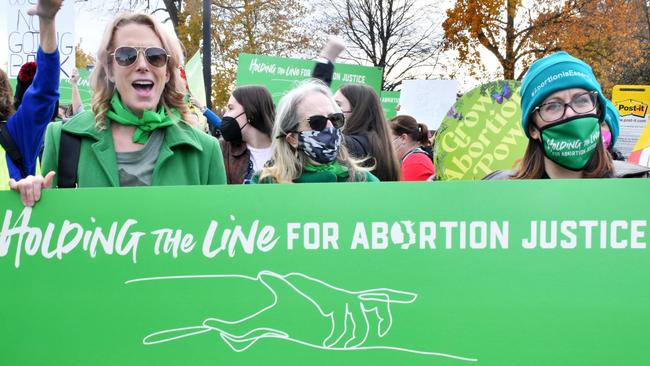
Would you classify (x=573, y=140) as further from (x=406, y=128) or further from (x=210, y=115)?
(x=210, y=115)

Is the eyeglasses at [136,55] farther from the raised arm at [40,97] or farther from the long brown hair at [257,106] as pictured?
the long brown hair at [257,106]

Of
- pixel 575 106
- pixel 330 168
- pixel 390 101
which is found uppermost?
pixel 390 101

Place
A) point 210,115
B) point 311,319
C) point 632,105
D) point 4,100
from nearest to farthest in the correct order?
point 311,319
point 4,100
point 210,115
point 632,105

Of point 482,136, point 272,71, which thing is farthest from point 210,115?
point 482,136

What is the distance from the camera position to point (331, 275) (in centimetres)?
182

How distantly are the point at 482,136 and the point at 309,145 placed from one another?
1306 millimetres

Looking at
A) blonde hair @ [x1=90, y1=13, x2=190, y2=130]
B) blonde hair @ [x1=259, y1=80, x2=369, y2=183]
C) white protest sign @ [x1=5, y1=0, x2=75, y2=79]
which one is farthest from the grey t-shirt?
white protest sign @ [x1=5, y1=0, x2=75, y2=79]

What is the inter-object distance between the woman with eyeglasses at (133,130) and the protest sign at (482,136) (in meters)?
1.46

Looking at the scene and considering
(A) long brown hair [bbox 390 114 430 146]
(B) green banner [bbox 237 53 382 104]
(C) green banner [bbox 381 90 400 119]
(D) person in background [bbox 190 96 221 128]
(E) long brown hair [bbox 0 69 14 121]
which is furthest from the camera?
(C) green banner [bbox 381 90 400 119]

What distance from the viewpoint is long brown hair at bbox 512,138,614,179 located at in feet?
7.51

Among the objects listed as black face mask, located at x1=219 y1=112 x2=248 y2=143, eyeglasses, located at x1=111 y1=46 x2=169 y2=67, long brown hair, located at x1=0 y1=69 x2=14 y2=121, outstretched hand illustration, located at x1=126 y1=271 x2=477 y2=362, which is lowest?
outstretched hand illustration, located at x1=126 y1=271 x2=477 y2=362

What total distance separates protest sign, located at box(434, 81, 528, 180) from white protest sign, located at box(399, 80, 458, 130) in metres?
4.33

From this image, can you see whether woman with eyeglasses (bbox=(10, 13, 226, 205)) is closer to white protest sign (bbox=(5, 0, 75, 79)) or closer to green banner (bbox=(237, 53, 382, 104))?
white protest sign (bbox=(5, 0, 75, 79))

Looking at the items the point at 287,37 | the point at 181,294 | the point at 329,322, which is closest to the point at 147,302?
the point at 181,294
